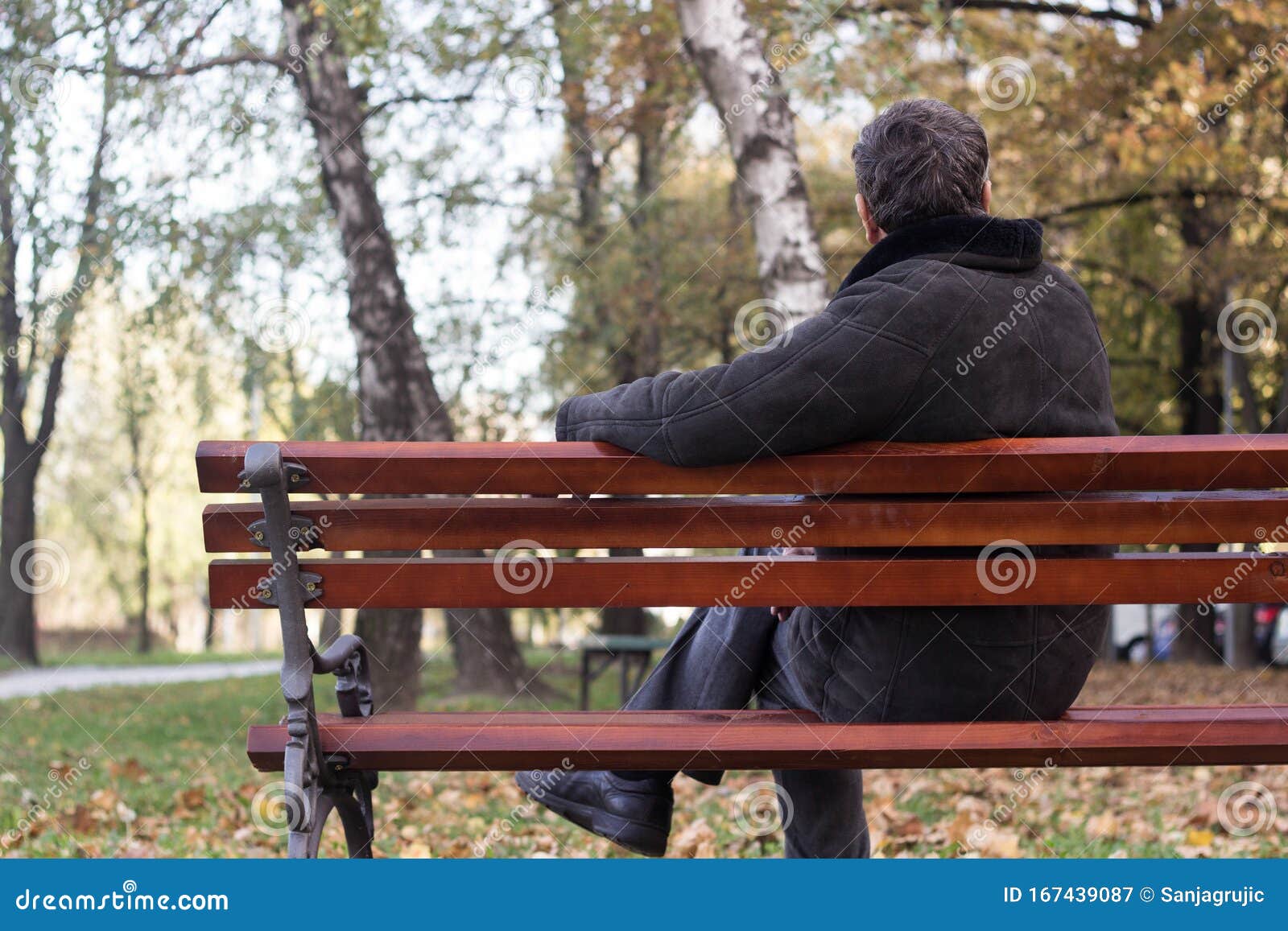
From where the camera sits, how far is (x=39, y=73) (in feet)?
34.1

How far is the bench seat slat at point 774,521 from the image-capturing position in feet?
8.61

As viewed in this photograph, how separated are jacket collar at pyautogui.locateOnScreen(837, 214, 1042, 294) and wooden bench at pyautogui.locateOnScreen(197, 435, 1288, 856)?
0.39m

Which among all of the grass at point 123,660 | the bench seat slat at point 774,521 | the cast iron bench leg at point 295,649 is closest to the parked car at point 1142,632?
the grass at point 123,660

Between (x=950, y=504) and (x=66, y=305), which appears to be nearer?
(x=950, y=504)

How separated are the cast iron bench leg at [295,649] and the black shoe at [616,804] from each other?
1.77ft

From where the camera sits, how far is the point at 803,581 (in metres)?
2.67

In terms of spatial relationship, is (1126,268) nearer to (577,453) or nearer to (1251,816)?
(1251,816)

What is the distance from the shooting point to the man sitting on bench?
2.59 metres

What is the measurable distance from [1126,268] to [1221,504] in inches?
554

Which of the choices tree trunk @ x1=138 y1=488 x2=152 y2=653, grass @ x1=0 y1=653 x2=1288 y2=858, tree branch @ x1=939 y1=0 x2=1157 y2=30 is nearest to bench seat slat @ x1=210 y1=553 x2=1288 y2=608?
grass @ x1=0 y1=653 x2=1288 y2=858

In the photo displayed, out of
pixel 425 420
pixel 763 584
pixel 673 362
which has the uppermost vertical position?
pixel 673 362

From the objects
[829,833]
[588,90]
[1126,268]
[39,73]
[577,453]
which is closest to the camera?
[577,453]
